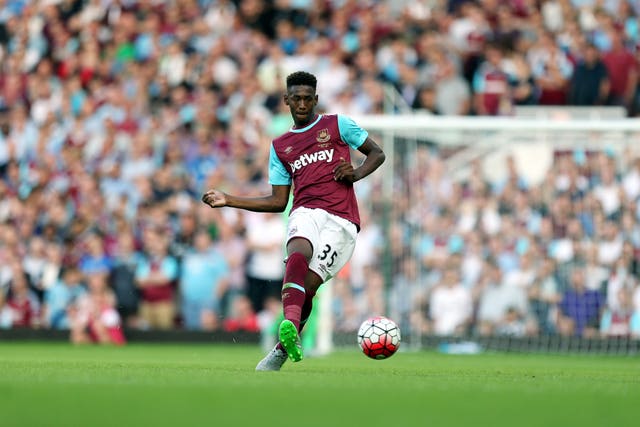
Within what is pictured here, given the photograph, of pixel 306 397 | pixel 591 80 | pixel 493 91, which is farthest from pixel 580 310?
pixel 306 397

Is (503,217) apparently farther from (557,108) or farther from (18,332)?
(18,332)

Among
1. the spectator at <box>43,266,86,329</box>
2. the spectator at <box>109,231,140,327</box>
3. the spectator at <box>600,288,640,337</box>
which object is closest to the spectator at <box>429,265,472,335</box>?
the spectator at <box>600,288,640,337</box>

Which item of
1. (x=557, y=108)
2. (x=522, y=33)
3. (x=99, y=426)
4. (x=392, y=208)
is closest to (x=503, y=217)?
(x=392, y=208)

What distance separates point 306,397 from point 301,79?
3499 mm

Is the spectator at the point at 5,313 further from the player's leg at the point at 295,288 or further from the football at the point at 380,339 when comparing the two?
the player's leg at the point at 295,288

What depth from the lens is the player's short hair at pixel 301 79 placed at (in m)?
10.0

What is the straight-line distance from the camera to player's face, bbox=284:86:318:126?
33.2 feet

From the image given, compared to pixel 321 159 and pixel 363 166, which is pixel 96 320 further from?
pixel 363 166

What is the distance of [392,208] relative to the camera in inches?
719

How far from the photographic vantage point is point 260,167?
19922 mm

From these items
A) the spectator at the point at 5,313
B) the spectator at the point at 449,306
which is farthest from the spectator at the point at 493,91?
the spectator at the point at 5,313

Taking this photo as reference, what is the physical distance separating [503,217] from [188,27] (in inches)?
308

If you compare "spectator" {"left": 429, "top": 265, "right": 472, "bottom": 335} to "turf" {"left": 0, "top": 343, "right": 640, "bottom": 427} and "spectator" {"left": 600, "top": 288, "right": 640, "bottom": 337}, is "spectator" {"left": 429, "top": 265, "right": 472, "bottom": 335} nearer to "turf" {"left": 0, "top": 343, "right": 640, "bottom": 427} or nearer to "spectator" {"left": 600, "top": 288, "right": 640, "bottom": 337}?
"spectator" {"left": 600, "top": 288, "right": 640, "bottom": 337}

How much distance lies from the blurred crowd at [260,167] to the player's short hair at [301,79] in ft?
21.5
